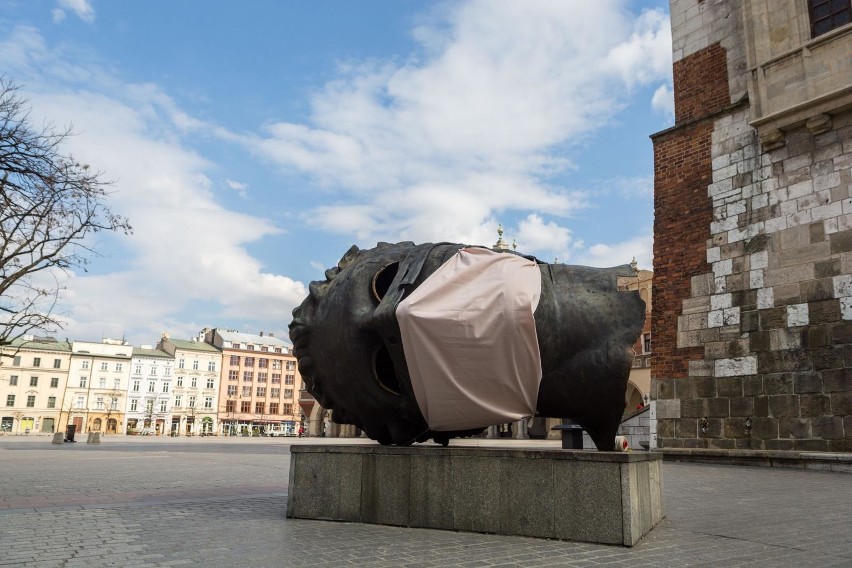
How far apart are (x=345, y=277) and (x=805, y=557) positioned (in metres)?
4.57

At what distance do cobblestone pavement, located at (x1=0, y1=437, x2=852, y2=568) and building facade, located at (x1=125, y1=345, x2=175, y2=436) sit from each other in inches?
3558

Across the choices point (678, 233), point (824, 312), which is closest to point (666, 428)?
point (824, 312)

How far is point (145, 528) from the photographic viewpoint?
18.7ft

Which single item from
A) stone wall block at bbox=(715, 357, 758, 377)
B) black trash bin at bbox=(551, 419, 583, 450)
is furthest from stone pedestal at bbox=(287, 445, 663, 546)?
stone wall block at bbox=(715, 357, 758, 377)

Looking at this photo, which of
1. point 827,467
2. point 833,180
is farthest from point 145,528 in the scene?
point 833,180

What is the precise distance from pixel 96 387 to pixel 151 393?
24.1ft

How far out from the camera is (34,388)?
275 ft

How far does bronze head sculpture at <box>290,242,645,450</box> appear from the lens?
219 inches

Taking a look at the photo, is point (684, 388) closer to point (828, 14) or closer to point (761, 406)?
point (761, 406)

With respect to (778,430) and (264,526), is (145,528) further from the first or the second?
(778,430)

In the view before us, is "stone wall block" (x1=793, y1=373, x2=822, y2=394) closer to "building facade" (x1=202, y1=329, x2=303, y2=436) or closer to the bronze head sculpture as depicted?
the bronze head sculpture

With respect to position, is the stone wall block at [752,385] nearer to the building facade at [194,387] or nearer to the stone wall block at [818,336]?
the stone wall block at [818,336]

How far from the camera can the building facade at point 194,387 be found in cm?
9344

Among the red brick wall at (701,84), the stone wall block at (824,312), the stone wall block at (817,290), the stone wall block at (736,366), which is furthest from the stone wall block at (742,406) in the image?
the red brick wall at (701,84)
